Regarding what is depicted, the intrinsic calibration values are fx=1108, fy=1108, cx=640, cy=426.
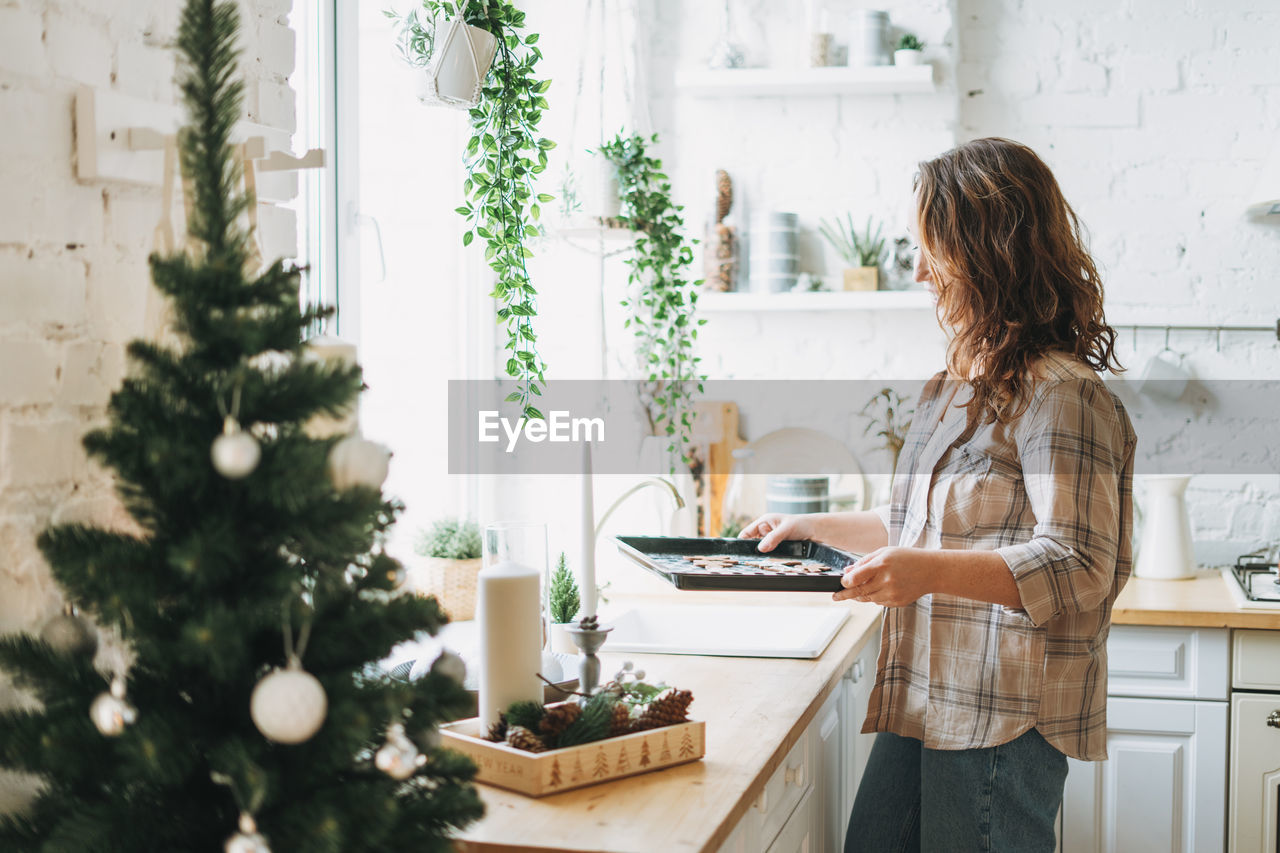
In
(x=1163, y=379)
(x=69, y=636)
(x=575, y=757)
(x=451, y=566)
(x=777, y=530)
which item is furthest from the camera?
(x=1163, y=379)

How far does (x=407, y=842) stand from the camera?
0.87 m

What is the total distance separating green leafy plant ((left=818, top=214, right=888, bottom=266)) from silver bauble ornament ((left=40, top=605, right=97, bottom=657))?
8.09 feet

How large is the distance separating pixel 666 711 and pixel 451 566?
993 mm

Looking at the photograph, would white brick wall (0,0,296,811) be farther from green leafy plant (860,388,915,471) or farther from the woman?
green leafy plant (860,388,915,471)

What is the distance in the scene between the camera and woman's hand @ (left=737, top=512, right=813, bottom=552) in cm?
197

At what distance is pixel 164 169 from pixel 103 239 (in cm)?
10

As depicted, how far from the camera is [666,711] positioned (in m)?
1.38

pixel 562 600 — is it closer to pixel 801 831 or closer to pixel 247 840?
pixel 801 831

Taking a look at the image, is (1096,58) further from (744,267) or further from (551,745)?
(551,745)

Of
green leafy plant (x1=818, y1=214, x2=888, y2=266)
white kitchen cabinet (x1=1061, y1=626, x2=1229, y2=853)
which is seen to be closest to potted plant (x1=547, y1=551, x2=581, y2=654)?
white kitchen cabinet (x1=1061, y1=626, x2=1229, y2=853)

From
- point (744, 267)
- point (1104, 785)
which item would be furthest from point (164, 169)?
point (1104, 785)

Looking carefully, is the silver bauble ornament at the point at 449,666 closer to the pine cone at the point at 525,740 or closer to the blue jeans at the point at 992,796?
the pine cone at the point at 525,740

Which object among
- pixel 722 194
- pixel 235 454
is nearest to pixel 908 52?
pixel 722 194

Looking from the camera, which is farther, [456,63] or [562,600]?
[562,600]
